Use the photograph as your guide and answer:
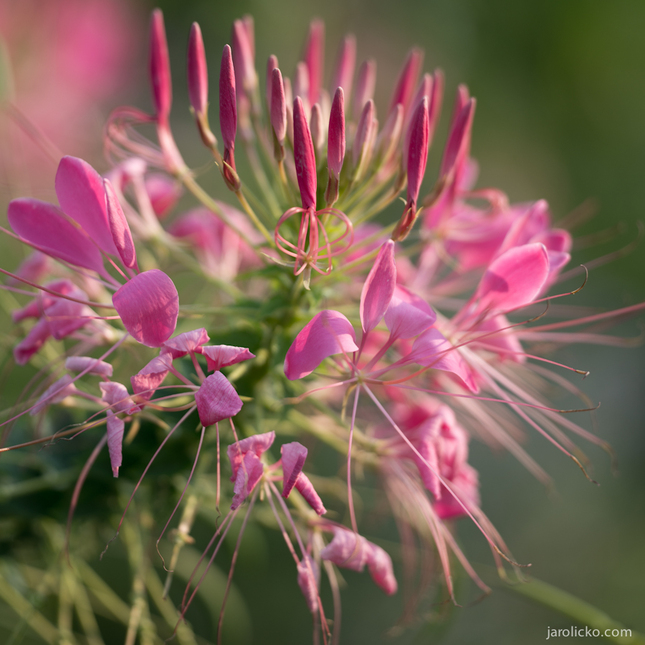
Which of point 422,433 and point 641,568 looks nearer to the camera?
point 422,433

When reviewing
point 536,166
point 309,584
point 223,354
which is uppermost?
point 536,166

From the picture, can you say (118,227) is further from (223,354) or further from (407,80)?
(407,80)

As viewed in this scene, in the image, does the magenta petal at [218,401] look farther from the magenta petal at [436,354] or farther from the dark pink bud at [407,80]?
the dark pink bud at [407,80]

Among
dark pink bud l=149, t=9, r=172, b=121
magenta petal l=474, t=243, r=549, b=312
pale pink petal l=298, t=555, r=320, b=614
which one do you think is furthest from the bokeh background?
magenta petal l=474, t=243, r=549, b=312

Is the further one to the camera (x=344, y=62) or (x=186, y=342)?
(x=344, y=62)

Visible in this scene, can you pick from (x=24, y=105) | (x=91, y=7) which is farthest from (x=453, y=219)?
(x=91, y=7)

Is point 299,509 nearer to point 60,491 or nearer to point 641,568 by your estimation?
point 60,491

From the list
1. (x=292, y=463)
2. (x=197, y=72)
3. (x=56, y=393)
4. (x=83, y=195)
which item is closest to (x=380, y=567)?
(x=292, y=463)
